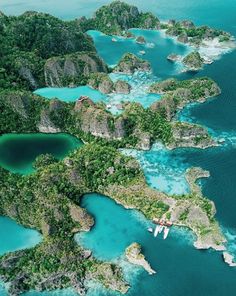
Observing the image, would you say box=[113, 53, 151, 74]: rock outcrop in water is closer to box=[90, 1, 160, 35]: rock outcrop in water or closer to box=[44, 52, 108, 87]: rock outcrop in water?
box=[44, 52, 108, 87]: rock outcrop in water

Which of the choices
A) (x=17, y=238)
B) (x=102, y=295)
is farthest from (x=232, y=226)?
(x=17, y=238)

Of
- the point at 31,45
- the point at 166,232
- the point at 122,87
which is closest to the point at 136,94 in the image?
the point at 122,87

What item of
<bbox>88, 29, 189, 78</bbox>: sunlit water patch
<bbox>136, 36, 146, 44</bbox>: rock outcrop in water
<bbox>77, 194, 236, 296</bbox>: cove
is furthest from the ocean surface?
<bbox>136, 36, 146, 44</bbox>: rock outcrop in water

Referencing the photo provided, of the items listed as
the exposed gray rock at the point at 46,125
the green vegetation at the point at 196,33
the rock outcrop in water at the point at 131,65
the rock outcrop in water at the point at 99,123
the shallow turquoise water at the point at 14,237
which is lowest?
the shallow turquoise water at the point at 14,237

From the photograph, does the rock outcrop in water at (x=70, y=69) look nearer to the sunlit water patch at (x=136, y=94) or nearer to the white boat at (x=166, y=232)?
the sunlit water patch at (x=136, y=94)

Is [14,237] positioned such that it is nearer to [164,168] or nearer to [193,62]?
[164,168]

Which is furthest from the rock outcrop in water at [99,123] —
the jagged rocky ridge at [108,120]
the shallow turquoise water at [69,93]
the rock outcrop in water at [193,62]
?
the rock outcrop in water at [193,62]
